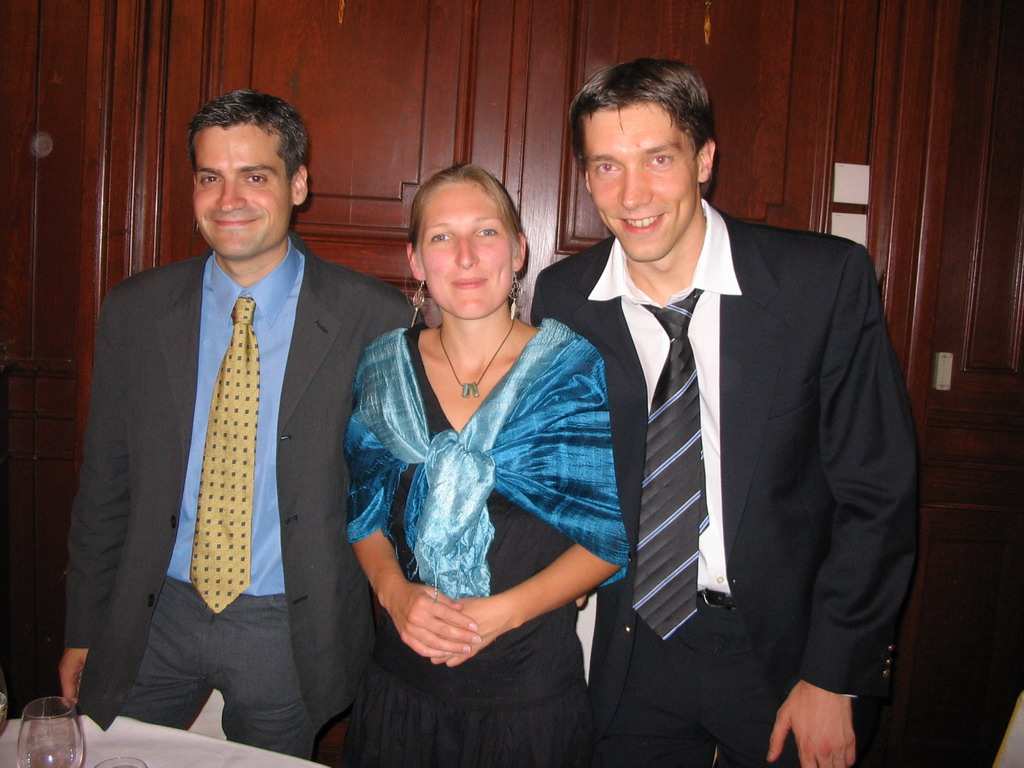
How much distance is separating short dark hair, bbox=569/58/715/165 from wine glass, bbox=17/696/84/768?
1336mm

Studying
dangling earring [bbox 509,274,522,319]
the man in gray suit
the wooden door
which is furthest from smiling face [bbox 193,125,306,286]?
the wooden door

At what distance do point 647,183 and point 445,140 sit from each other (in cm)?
101

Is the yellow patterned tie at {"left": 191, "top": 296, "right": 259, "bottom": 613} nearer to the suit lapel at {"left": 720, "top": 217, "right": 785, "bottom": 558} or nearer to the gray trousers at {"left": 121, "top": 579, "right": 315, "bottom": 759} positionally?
the gray trousers at {"left": 121, "top": 579, "right": 315, "bottom": 759}

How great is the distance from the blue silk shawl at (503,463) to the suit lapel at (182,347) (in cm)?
44

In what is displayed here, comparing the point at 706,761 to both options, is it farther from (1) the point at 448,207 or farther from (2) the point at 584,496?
(1) the point at 448,207

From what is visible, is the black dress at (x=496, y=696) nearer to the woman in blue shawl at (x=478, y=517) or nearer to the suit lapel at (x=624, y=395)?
the woman in blue shawl at (x=478, y=517)

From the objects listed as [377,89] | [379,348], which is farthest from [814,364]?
[377,89]

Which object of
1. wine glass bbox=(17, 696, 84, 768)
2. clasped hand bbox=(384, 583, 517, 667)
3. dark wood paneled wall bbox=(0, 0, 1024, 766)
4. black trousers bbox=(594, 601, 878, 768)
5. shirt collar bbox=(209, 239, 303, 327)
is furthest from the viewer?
dark wood paneled wall bbox=(0, 0, 1024, 766)

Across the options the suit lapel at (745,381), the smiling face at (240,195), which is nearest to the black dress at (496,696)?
the suit lapel at (745,381)

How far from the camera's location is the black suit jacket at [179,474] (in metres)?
1.67

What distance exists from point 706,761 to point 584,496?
64 cm

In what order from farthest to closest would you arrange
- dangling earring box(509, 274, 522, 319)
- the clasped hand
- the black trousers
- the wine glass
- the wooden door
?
the wooden door < dangling earring box(509, 274, 522, 319) < the black trousers < the clasped hand < the wine glass

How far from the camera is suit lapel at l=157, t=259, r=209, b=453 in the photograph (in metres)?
1.70

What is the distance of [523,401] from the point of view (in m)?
1.51
